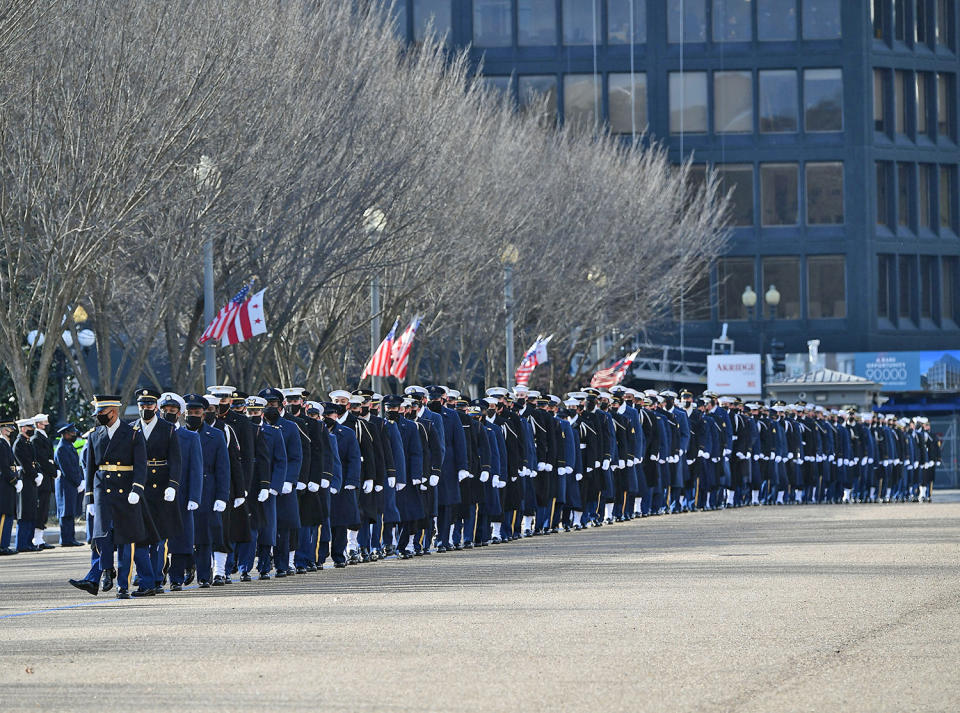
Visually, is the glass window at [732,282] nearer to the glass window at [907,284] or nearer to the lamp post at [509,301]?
the glass window at [907,284]

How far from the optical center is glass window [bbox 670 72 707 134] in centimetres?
6644

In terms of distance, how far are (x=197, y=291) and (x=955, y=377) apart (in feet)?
122

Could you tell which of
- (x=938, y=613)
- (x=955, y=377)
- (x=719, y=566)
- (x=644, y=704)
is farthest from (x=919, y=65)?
(x=644, y=704)

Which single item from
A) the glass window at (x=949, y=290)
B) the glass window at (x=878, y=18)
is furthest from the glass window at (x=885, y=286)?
the glass window at (x=878, y=18)

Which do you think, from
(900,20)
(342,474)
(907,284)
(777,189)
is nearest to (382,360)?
(342,474)

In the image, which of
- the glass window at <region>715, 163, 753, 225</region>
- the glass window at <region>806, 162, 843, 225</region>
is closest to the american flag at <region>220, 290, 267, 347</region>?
the glass window at <region>715, 163, 753, 225</region>

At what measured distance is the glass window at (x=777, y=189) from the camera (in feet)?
218

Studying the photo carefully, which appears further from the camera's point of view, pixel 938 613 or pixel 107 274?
pixel 107 274

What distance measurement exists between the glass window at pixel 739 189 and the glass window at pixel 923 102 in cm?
702

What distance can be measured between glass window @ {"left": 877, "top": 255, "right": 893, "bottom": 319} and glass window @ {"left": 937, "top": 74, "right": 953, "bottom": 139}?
537 centimetres

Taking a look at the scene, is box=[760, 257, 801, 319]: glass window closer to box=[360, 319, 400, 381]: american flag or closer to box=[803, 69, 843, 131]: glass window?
box=[803, 69, 843, 131]: glass window

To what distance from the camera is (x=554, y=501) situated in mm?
28891

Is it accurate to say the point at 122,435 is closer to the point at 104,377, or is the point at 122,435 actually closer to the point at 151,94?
the point at 151,94

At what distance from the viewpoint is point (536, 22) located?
66.6 m
